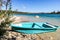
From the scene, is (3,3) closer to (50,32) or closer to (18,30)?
(18,30)

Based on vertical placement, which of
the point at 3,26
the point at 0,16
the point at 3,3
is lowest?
the point at 3,26

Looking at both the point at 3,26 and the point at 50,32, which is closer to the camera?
the point at 3,26

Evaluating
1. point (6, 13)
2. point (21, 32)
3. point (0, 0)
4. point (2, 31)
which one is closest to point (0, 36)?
point (2, 31)

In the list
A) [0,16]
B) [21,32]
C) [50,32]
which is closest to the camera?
[0,16]

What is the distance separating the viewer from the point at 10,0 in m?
6.44

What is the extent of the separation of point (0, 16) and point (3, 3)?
1.77ft

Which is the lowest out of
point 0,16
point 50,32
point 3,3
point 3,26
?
point 50,32

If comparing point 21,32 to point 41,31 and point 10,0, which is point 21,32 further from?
point 10,0

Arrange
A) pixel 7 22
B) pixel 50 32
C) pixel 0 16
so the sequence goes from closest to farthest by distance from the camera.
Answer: pixel 0 16
pixel 7 22
pixel 50 32

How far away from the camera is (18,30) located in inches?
403

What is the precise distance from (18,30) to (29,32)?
681mm

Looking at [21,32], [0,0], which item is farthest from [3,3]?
[21,32]

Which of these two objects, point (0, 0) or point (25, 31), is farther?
point (25, 31)

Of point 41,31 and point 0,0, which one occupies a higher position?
point 0,0
